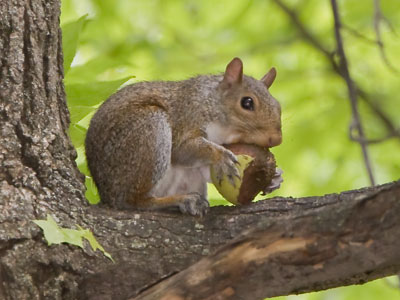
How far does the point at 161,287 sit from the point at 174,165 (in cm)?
125

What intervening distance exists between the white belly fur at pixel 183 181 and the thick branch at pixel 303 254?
1.23 meters

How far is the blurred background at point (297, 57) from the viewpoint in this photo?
6.33 meters

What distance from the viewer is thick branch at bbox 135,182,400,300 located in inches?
93.7

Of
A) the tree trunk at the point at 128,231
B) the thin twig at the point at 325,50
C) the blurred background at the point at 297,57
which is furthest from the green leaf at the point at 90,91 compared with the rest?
the thin twig at the point at 325,50

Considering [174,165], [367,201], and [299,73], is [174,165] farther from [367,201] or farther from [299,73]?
[299,73]

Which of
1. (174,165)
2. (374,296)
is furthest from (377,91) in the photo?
(174,165)

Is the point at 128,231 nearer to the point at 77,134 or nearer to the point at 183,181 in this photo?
the point at 77,134

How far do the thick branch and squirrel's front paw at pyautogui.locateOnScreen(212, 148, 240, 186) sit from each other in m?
1.00

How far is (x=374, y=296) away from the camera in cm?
553

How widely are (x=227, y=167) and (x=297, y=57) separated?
407cm

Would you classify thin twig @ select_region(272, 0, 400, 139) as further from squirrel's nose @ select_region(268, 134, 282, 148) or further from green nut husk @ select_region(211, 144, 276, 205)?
green nut husk @ select_region(211, 144, 276, 205)

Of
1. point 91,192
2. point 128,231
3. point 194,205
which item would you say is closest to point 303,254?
point 128,231

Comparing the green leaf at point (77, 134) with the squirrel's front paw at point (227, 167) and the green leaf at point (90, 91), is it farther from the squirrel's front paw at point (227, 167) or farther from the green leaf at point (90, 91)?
the squirrel's front paw at point (227, 167)

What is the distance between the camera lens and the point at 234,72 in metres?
4.15
